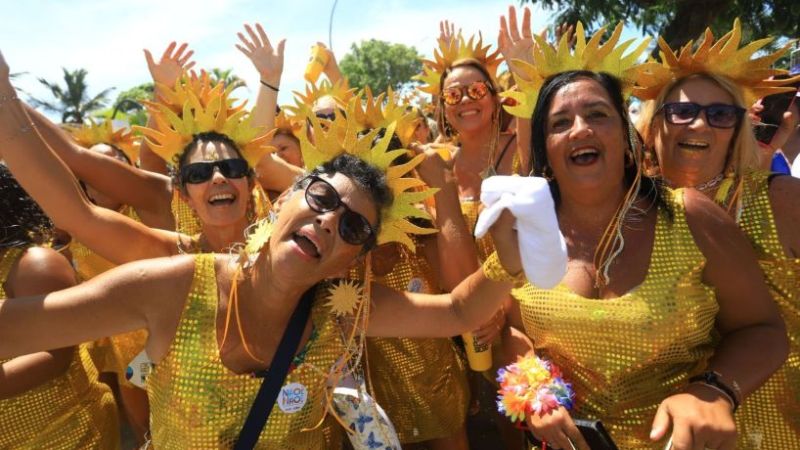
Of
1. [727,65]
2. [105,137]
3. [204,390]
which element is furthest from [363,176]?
[105,137]

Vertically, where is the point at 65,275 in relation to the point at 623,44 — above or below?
below

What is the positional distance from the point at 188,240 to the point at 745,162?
247 cm

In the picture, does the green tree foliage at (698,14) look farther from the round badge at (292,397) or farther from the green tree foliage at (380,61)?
the green tree foliage at (380,61)

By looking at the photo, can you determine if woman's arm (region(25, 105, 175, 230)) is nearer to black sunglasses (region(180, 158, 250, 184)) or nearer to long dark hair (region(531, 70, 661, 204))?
black sunglasses (region(180, 158, 250, 184))

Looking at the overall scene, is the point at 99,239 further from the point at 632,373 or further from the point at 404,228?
the point at 632,373

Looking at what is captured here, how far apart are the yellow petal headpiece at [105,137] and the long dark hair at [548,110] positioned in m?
3.60

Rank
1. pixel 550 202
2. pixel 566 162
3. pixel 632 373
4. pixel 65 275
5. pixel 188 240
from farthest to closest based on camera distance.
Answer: pixel 188 240
pixel 65 275
pixel 566 162
pixel 632 373
pixel 550 202

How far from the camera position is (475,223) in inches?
133

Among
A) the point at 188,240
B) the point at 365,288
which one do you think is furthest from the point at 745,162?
the point at 188,240

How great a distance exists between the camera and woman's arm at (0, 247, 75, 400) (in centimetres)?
225

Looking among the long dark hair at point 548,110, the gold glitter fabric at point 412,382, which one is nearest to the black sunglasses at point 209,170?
the gold glitter fabric at point 412,382

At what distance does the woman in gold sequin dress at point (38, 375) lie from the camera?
2.27m

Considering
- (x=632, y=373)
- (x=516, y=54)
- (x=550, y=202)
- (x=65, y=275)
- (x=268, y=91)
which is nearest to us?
(x=550, y=202)

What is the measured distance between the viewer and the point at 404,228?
2148mm
